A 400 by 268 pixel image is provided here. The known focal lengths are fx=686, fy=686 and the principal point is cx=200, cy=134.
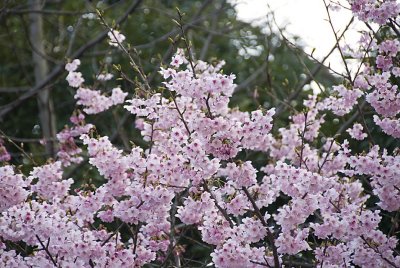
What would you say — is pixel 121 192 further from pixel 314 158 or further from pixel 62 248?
pixel 314 158

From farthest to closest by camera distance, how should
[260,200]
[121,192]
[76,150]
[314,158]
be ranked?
[76,150], [314,158], [260,200], [121,192]

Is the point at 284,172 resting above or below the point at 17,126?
below

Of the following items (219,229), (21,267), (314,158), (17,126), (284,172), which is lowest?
(21,267)

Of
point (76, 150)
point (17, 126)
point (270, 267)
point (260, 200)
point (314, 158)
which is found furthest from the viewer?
point (17, 126)

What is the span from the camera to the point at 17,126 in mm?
8531

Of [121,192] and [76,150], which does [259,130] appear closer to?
[121,192]

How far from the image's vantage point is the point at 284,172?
139 inches

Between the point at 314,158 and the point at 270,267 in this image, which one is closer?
the point at 270,267

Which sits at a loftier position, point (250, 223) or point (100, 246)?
point (250, 223)

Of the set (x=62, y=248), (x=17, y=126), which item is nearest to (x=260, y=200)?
(x=62, y=248)

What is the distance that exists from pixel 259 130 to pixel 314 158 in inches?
43.1

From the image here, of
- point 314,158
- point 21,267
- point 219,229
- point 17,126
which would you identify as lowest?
point 21,267

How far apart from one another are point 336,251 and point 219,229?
0.63 meters

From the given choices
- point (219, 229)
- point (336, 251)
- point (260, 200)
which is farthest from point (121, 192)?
point (336, 251)
